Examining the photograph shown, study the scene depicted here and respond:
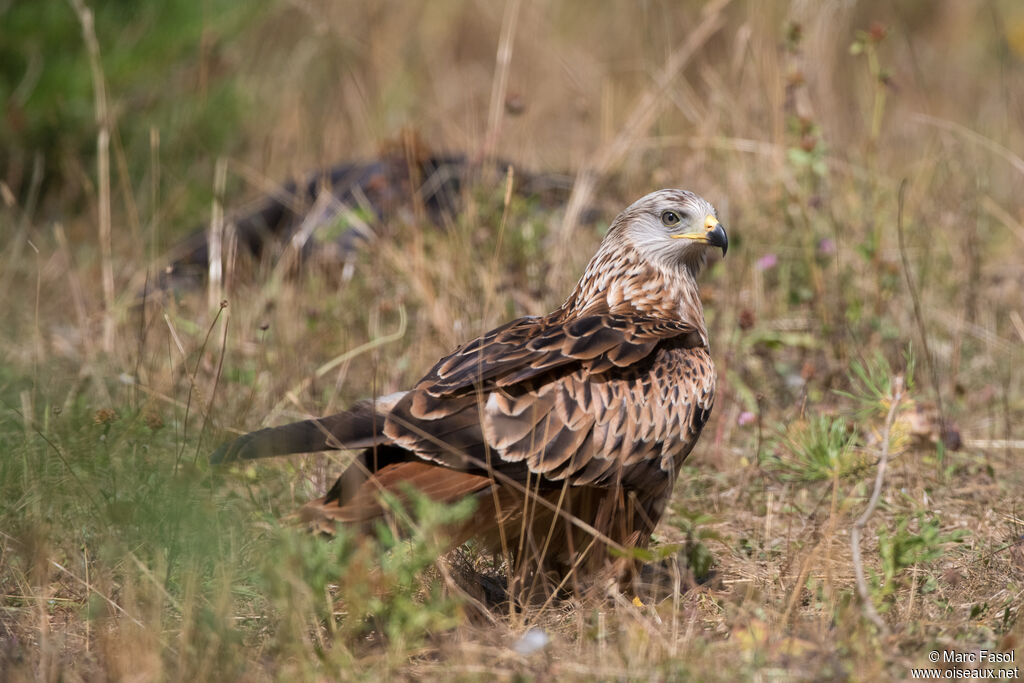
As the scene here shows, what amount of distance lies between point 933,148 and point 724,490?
3331mm

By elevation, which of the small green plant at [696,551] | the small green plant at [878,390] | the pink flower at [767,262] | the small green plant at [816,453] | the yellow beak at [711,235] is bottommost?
the small green plant at [696,551]

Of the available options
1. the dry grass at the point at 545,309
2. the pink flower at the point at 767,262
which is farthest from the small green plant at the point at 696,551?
the pink flower at the point at 767,262

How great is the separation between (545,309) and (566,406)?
1823 millimetres

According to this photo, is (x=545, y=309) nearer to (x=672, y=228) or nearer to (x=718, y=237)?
(x=672, y=228)

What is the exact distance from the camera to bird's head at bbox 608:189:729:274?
3.87 m

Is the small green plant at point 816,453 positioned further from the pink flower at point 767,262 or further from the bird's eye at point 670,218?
the pink flower at point 767,262

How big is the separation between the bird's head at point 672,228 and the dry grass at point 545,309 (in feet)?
2.06

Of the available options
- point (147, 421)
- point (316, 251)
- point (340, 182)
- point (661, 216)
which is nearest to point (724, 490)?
point (661, 216)

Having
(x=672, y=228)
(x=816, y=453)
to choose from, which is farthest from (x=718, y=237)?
(x=816, y=453)

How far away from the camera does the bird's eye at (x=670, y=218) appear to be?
12.9 ft

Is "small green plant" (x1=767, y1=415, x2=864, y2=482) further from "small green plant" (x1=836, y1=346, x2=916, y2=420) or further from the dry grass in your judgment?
"small green plant" (x1=836, y1=346, x2=916, y2=420)

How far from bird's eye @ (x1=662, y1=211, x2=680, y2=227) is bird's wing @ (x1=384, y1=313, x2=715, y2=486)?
543 mm

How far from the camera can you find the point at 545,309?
5.08 m

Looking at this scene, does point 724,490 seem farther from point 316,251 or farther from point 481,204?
point 316,251
